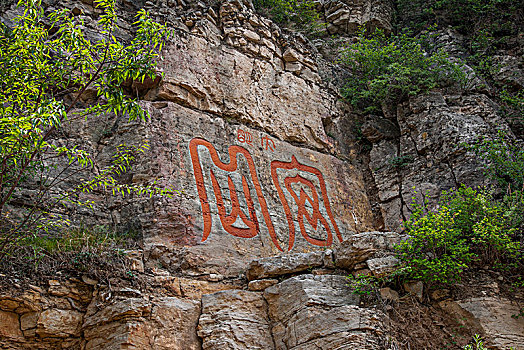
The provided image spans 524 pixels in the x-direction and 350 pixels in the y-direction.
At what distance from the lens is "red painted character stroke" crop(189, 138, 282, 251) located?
25.0ft

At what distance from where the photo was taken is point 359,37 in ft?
40.6

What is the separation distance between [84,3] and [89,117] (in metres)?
2.58

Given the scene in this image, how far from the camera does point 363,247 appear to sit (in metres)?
6.26

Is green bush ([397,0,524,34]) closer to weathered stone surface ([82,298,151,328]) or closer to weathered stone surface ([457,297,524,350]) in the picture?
weathered stone surface ([457,297,524,350])

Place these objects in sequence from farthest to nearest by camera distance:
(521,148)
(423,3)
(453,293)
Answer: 1. (423,3)
2. (521,148)
3. (453,293)

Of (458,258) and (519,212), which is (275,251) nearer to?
(458,258)

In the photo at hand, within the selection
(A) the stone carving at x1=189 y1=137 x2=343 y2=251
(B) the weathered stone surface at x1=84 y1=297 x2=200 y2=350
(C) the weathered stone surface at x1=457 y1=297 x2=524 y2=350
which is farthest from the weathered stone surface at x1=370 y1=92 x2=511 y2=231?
(B) the weathered stone surface at x1=84 y1=297 x2=200 y2=350

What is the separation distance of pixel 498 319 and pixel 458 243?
989mm

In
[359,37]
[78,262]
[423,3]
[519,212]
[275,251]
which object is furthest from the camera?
[423,3]

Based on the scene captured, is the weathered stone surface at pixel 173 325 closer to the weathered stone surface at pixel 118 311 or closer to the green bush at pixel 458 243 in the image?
the weathered stone surface at pixel 118 311

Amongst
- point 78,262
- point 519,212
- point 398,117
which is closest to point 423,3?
point 398,117

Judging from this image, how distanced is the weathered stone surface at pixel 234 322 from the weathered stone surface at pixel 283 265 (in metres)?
0.34

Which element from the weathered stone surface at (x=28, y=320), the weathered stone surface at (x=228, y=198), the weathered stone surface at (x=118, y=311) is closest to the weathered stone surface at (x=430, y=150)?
the weathered stone surface at (x=228, y=198)

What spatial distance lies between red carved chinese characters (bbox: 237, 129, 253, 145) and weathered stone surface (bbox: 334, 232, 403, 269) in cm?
328
